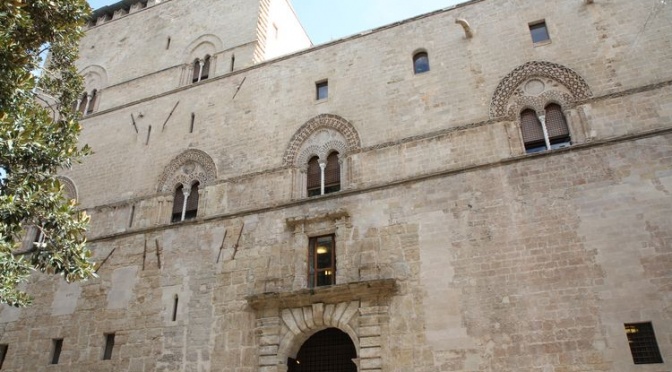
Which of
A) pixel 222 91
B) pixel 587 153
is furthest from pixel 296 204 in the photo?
pixel 587 153

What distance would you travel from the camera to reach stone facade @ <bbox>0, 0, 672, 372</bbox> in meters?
9.00

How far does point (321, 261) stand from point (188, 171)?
4.97 m

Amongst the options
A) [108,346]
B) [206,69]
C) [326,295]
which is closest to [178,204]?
[108,346]

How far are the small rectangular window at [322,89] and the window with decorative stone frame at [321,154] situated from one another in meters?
0.75

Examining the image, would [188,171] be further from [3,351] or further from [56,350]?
[3,351]

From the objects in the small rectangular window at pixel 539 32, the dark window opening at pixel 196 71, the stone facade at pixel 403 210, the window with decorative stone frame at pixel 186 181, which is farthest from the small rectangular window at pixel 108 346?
the small rectangular window at pixel 539 32

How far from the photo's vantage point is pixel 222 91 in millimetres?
14695

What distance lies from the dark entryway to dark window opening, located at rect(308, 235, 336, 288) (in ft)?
3.83

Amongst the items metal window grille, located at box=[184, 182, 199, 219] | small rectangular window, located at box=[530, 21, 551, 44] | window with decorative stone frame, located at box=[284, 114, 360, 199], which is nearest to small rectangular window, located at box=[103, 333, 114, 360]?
metal window grille, located at box=[184, 182, 199, 219]

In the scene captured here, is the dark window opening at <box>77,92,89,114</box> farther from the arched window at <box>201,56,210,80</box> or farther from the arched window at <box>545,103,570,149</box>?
the arched window at <box>545,103,570,149</box>

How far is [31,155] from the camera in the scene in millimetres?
7621

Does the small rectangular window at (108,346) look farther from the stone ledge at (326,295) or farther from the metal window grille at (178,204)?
the stone ledge at (326,295)

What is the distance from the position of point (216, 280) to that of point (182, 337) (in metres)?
1.40

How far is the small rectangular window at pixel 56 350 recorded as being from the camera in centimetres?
1250
